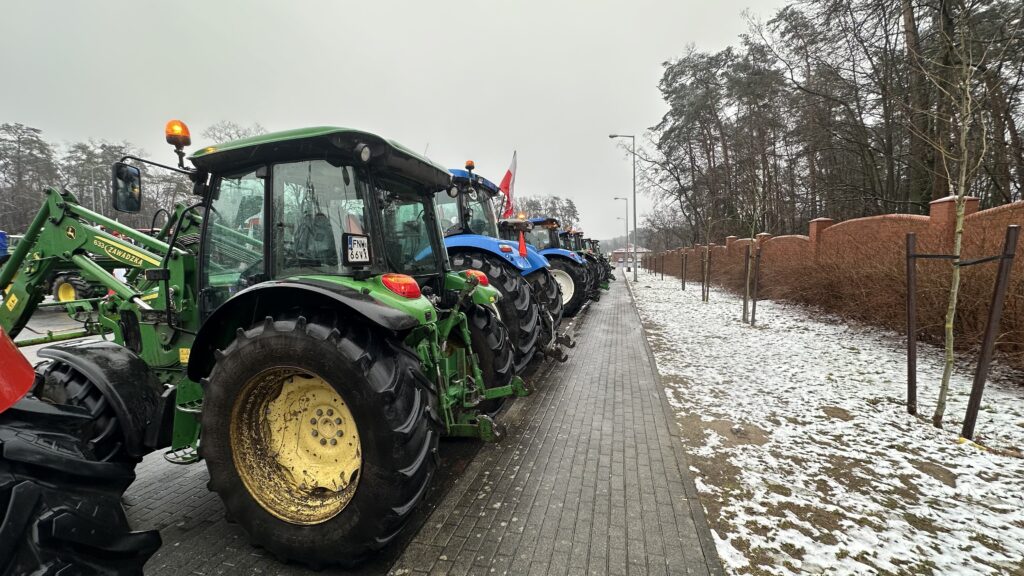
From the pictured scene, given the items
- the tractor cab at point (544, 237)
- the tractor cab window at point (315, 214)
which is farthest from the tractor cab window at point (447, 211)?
the tractor cab at point (544, 237)

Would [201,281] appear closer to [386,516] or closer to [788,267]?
[386,516]

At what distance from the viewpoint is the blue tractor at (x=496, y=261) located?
4.79m

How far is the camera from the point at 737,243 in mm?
17984

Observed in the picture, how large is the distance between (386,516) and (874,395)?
515 centimetres

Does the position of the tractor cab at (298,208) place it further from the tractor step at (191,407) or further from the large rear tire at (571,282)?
the large rear tire at (571,282)

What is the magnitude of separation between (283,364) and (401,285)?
68 cm

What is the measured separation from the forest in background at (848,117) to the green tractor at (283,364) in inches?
192

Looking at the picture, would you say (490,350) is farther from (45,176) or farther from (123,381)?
(45,176)

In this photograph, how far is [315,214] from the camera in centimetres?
246

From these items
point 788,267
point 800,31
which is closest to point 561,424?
point 788,267

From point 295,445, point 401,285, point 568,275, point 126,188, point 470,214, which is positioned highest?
point 470,214

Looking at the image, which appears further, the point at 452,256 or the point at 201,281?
the point at 452,256

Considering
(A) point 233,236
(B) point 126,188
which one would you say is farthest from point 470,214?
(B) point 126,188

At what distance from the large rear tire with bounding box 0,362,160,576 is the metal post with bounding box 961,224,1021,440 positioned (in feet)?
17.1
